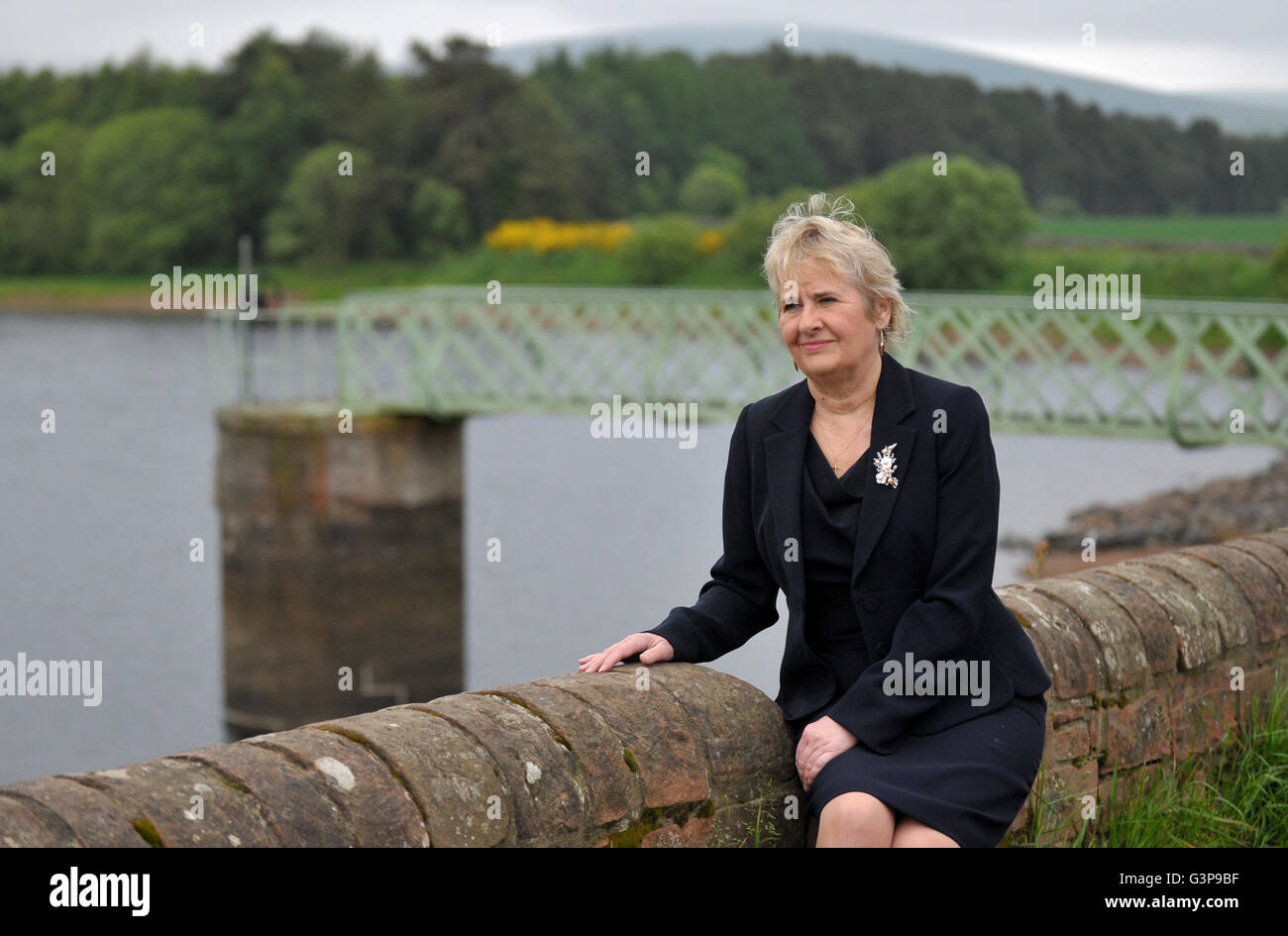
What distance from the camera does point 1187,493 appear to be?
36.0 metres

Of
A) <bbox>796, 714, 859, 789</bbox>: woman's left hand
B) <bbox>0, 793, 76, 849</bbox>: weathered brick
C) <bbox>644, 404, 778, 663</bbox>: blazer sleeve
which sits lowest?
<bbox>796, 714, 859, 789</bbox>: woman's left hand

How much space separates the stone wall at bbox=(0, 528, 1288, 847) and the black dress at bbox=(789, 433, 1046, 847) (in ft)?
0.77

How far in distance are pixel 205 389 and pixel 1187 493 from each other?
26.0 m

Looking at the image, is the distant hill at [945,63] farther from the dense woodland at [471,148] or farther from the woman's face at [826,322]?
the woman's face at [826,322]

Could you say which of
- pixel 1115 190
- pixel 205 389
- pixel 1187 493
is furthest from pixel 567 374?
pixel 1115 190

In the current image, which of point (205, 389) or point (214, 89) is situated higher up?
point (214, 89)

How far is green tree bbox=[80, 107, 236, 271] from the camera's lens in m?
72.6

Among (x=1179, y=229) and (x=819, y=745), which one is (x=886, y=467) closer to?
(x=819, y=745)

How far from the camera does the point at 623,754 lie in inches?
128

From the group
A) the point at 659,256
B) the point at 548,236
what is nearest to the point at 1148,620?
the point at 659,256

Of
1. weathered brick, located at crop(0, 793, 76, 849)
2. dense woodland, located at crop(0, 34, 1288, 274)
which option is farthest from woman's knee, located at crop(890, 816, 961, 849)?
dense woodland, located at crop(0, 34, 1288, 274)

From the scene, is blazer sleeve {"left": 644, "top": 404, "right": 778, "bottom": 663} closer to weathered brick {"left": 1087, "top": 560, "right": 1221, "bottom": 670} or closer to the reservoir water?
weathered brick {"left": 1087, "top": 560, "right": 1221, "bottom": 670}

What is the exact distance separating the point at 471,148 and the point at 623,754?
73831 millimetres
